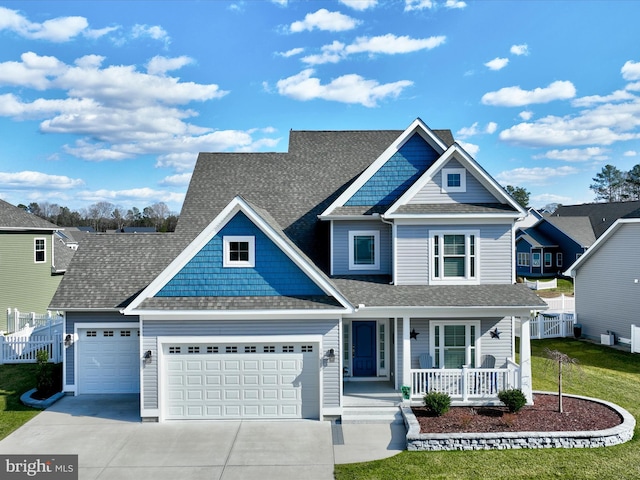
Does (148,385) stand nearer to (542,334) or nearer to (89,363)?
(89,363)

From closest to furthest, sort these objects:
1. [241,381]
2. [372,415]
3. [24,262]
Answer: [372,415] → [241,381] → [24,262]

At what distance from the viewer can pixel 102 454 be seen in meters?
10.6

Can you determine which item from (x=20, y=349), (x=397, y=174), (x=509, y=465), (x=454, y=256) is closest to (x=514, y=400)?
(x=509, y=465)

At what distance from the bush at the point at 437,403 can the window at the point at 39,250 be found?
23.8 metres

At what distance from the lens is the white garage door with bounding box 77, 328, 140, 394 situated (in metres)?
14.6

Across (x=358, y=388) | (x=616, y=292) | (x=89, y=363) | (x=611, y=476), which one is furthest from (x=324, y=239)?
(x=616, y=292)

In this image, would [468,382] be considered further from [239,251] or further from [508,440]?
[239,251]

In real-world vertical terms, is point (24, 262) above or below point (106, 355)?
above

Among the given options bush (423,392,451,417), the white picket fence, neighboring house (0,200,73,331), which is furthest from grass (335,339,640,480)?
neighboring house (0,200,73,331)

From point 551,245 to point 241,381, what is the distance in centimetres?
4229

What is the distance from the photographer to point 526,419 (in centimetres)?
1191

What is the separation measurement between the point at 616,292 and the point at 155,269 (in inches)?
792

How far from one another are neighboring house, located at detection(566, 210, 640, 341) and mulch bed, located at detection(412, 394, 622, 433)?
990 centimetres

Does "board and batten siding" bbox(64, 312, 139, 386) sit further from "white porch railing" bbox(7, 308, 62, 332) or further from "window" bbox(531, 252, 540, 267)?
"window" bbox(531, 252, 540, 267)
